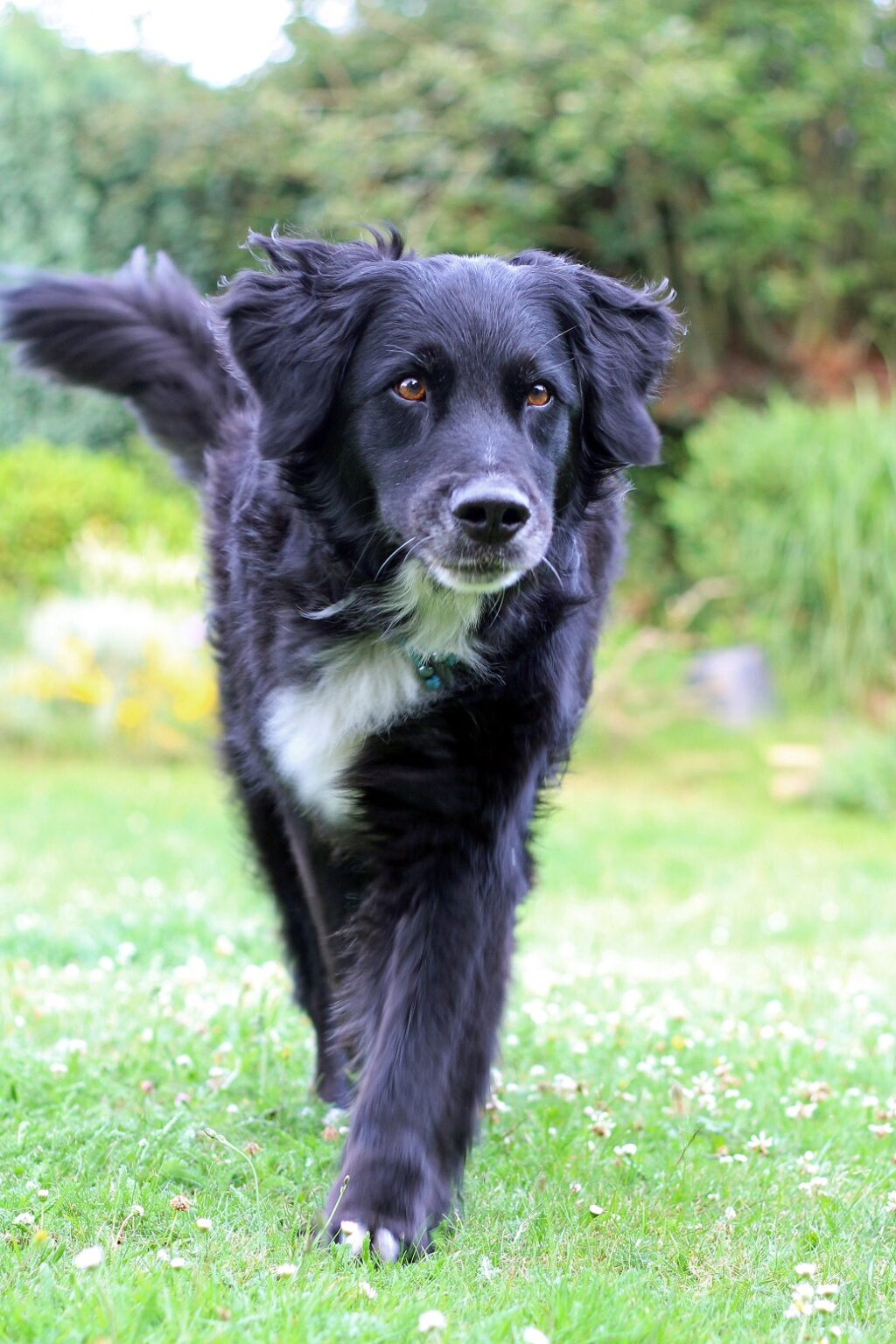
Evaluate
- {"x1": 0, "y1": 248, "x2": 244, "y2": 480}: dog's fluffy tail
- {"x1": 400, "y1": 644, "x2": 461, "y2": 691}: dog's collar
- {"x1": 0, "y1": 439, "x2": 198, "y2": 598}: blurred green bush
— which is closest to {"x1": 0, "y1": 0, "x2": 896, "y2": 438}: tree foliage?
{"x1": 0, "y1": 439, "x2": 198, "y2": 598}: blurred green bush

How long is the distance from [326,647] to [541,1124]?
46.6 inches

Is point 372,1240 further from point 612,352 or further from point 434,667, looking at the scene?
point 612,352

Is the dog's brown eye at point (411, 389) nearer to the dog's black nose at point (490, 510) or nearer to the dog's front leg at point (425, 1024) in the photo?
the dog's black nose at point (490, 510)

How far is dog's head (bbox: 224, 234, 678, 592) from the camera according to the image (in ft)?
9.32

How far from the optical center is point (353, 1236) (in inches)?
99.3

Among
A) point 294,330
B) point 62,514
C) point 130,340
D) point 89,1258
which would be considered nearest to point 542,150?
point 62,514

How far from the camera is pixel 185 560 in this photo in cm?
1091

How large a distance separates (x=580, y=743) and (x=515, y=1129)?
484cm

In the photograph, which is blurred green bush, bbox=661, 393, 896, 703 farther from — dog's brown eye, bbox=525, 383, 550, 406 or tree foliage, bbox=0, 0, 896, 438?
dog's brown eye, bbox=525, 383, 550, 406

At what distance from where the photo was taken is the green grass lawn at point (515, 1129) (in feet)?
7.39


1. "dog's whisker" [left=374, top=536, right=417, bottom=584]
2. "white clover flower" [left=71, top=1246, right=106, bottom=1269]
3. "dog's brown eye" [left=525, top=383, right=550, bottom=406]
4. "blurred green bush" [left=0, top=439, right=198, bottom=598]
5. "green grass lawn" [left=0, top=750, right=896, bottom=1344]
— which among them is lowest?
"blurred green bush" [left=0, top=439, right=198, bottom=598]

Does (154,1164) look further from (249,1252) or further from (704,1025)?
(704,1025)

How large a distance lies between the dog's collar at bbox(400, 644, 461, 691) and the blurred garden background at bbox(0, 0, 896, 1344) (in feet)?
3.31


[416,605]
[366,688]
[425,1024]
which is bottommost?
[425,1024]
